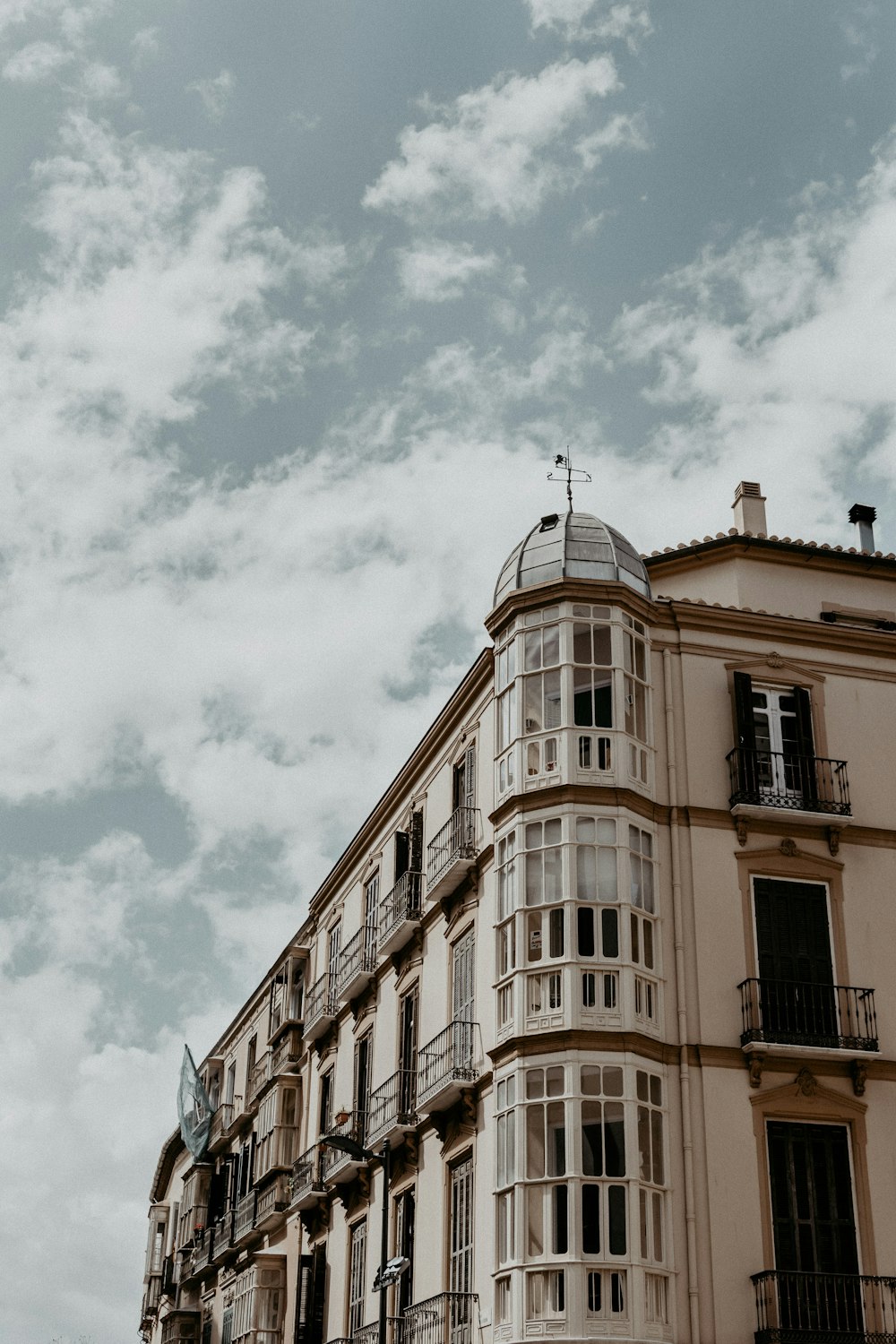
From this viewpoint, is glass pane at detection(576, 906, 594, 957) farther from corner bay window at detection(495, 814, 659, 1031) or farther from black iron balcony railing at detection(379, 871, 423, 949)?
black iron balcony railing at detection(379, 871, 423, 949)

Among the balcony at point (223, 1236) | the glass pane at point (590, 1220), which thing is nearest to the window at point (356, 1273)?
the glass pane at point (590, 1220)

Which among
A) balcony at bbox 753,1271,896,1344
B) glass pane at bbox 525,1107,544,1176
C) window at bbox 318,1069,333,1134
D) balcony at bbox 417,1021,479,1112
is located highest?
window at bbox 318,1069,333,1134

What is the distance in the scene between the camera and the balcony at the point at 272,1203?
129 ft

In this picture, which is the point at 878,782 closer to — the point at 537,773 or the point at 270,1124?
the point at 537,773

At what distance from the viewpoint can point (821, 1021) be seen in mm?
25922

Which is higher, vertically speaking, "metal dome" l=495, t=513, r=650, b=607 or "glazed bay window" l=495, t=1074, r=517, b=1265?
"metal dome" l=495, t=513, r=650, b=607

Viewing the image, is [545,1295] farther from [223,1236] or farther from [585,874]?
[223,1236]

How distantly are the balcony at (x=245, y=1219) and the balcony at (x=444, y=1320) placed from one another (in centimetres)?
1494

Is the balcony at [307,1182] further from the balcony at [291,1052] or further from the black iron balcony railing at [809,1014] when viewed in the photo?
the black iron balcony railing at [809,1014]

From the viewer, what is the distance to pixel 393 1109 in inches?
1227

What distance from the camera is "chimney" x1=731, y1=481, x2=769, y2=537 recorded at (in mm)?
33281

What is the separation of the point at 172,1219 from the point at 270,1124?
67.7 feet

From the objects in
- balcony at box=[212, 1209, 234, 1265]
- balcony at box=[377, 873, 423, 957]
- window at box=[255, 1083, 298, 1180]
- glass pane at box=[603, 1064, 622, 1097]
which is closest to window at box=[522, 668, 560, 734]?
glass pane at box=[603, 1064, 622, 1097]

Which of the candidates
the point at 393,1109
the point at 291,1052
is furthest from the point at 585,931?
the point at 291,1052
